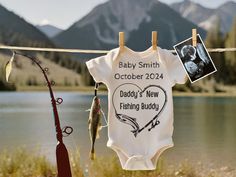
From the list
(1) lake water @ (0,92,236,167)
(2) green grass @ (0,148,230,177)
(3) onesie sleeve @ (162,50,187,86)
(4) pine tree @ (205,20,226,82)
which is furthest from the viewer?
(4) pine tree @ (205,20,226,82)

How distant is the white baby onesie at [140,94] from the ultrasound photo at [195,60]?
106 mm

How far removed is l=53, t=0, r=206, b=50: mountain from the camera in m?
118

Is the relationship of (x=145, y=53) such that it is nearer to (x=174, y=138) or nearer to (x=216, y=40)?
(x=174, y=138)

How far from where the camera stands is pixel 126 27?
124 m

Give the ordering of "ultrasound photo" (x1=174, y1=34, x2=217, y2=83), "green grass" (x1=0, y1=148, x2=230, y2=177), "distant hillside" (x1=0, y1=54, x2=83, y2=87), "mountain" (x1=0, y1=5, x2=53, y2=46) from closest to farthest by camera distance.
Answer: "ultrasound photo" (x1=174, y1=34, x2=217, y2=83), "green grass" (x1=0, y1=148, x2=230, y2=177), "distant hillside" (x1=0, y1=54, x2=83, y2=87), "mountain" (x1=0, y1=5, x2=53, y2=46)

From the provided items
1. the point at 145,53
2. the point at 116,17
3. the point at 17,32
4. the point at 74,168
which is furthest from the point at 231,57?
the point at 116,17

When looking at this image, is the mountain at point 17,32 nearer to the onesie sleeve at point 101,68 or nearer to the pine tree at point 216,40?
the pine tree at point 216,40

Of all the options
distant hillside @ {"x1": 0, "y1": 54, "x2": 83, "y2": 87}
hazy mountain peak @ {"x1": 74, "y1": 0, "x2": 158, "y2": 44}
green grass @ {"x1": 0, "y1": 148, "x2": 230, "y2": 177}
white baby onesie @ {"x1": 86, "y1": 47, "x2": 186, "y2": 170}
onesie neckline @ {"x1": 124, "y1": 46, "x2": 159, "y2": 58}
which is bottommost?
green grass @ {"x1": 0, "y1": 148, "x2": 230, "y2": 177}

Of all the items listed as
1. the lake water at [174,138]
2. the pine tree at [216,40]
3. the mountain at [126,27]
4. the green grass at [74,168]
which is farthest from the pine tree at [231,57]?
Answer: the mountain at [126,27]

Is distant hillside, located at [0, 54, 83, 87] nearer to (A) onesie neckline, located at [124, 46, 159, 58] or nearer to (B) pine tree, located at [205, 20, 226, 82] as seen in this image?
(B) pine tree, located at [205, 20, 226, 82]

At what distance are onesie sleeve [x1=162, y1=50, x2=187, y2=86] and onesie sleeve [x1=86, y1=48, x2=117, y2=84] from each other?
375 millimetres

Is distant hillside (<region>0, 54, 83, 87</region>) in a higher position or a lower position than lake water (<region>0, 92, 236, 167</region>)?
higher

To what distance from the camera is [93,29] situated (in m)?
125

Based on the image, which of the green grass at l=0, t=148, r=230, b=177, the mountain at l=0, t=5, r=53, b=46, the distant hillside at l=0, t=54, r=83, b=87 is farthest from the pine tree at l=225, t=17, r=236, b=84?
the mountain at l=0, t=5, r=53, b=46
